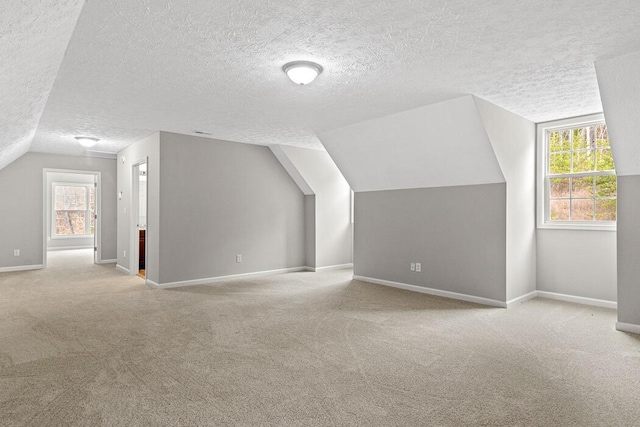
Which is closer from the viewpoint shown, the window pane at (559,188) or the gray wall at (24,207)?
the window pane at (559,188)

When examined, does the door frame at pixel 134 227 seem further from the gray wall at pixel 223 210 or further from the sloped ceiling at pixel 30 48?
the sloped ceiling at pixel 30 48

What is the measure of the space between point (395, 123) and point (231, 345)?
3.23 meters

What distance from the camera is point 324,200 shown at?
736 centimetres

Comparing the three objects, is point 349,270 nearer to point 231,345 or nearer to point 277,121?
point 277,121

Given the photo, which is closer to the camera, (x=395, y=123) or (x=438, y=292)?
(x=395, y=123)

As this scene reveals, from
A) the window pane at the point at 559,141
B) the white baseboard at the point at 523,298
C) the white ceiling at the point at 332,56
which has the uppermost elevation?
the white ceiling at the point at 332,56

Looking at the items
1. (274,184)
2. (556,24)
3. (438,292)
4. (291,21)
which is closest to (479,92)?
(556,24)

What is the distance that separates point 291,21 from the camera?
7.85ft

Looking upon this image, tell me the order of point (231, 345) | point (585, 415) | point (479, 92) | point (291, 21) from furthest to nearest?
point (479, 92)
point (231, 345)
point (291, 21)
point (585, 415)

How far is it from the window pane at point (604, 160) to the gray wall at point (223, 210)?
4.68 m

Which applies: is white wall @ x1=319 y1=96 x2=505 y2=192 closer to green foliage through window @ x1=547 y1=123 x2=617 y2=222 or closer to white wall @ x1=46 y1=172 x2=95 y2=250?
green foliage through window @ x1=547 y1=123 x2=617 y2=222

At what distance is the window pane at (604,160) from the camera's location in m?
4.59

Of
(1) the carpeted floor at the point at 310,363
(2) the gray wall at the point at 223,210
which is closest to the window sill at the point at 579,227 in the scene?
(1) the carpeted floor at the point at 310,363

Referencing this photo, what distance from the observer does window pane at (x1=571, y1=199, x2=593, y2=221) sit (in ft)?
15.6
